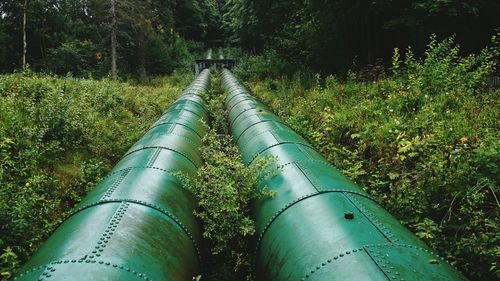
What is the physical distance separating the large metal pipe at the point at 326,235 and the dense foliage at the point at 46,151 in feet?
9.60

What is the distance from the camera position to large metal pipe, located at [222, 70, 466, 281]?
2.84 meters

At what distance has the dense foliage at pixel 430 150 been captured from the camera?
4.83m

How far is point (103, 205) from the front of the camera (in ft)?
12.6

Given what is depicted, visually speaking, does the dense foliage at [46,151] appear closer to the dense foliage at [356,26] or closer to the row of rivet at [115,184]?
the row of rivet at [115,184]

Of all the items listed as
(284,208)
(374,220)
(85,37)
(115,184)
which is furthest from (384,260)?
(85,37)

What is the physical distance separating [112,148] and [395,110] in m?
7.09

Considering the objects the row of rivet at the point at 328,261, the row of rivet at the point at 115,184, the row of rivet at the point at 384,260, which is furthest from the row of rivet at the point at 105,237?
the row of rivet at the point at 384,260

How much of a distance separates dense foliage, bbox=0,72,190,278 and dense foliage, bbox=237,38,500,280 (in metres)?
4.98

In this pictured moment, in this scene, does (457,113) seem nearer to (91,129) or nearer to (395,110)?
(395,110)

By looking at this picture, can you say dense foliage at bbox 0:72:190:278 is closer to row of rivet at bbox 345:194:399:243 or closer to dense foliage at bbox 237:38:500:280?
row of rivet at bbox 345:194:399:243

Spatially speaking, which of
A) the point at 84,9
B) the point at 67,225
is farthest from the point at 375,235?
the point at 84,9

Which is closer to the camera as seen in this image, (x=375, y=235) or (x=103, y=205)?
(x=375, y=235)

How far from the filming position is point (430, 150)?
20.5 ft

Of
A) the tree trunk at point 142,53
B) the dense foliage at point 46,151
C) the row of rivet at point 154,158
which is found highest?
the tree trunk at point 142,53
